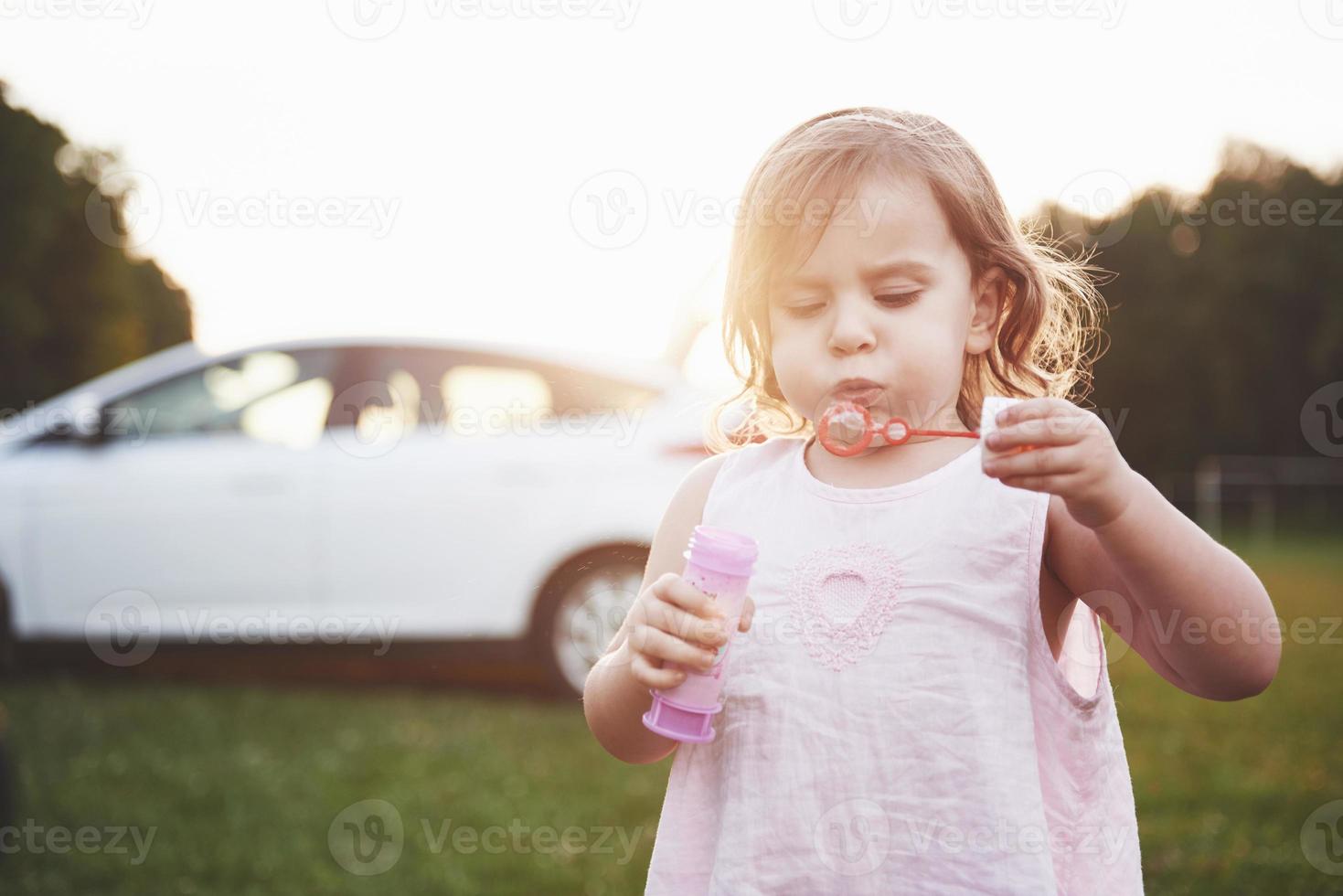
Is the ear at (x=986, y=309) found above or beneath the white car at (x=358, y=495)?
above

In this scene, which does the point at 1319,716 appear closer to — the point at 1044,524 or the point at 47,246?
the point at 1044,524

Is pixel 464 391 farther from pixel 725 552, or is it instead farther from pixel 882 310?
pixel 725 552

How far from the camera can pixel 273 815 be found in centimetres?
380

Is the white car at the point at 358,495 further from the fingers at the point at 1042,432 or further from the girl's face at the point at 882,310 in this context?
the fingers at the point at 1042,432

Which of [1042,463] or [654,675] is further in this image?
[654,675]

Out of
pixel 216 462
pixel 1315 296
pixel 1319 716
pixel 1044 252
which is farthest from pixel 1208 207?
pixel 1044 252

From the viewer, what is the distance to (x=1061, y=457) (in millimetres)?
1179

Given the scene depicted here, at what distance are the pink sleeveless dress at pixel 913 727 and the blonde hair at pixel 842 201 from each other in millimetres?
270

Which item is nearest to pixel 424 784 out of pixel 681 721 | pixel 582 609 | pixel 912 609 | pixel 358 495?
pixel 582 609

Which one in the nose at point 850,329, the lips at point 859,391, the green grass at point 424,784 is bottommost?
the green grass at point 424,784

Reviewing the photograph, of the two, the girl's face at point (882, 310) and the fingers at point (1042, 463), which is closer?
the fingers at point (1042, 463)

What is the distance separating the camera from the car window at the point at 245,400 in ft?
18.0

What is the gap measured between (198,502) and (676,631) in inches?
185

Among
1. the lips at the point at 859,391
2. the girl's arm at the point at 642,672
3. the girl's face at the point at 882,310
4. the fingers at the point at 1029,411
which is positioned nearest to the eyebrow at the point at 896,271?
the girl's face at the point at 882,310
